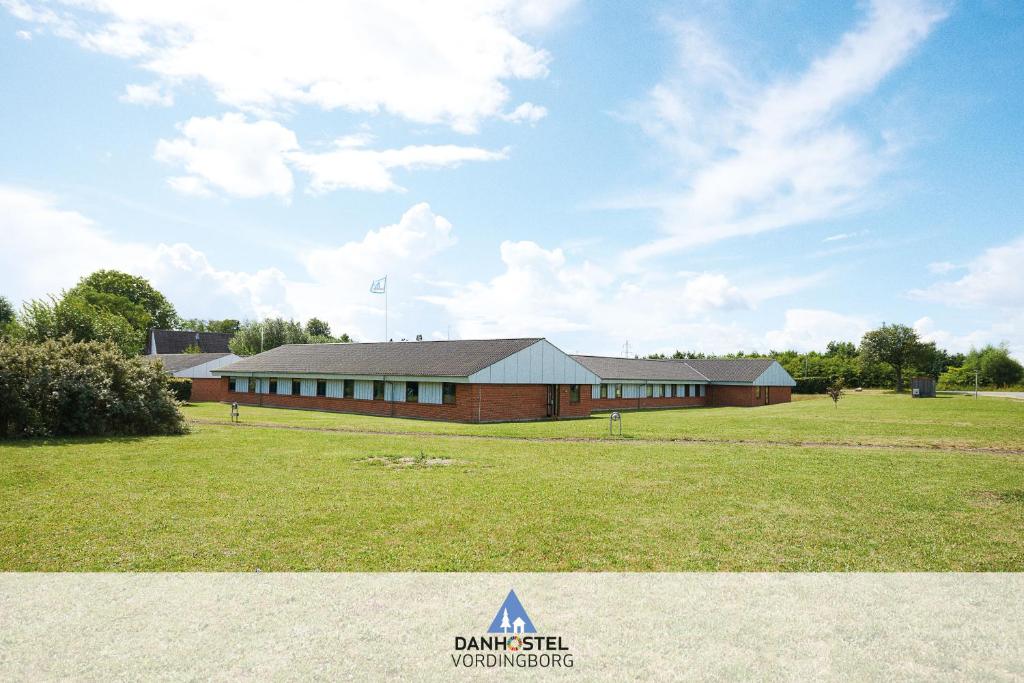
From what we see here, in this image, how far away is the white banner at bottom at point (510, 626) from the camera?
5078 mm

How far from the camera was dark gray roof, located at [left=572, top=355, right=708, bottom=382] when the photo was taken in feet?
166

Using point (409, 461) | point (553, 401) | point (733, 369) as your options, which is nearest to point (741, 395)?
point (733, 369)

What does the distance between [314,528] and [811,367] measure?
90.9 m

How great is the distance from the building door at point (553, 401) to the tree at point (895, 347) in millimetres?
66521

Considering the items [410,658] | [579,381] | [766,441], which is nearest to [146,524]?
[410,658]

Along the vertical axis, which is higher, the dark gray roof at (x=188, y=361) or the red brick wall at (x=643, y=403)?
the dark gray roof at (x=188, y=361)

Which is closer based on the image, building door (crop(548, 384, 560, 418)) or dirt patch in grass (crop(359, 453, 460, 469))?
dirt patch in grass (crop(359, 453, 460, 469))

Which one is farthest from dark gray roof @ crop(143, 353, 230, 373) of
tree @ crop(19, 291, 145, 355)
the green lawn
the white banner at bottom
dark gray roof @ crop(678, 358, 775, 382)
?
the white banner at bottom

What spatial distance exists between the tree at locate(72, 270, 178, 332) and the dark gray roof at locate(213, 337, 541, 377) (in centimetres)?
4296

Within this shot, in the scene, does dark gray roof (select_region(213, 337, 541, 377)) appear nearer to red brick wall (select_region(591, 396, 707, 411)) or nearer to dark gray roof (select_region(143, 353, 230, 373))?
dark gray roof (select_region(143, 353, 230, 373))

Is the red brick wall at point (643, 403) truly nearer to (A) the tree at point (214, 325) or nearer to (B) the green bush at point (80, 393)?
(B) the green bush at point (80, 393)

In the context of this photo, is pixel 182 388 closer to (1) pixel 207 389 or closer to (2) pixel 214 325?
(1) pixel 207 389

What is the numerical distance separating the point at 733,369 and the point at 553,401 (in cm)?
3079

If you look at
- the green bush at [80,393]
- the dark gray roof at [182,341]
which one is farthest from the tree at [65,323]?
the dark gray roof at [182,341]
